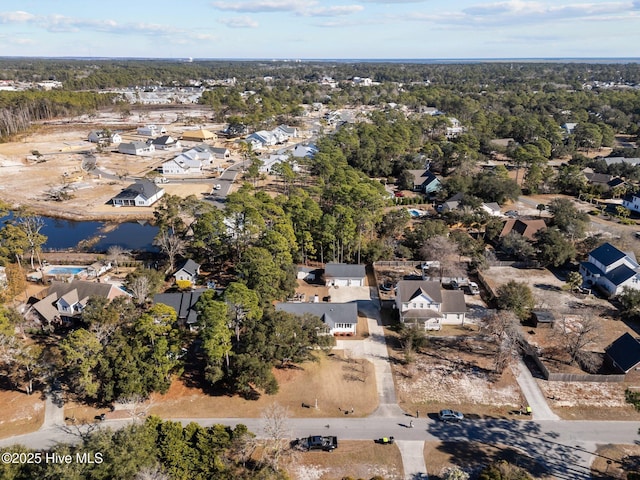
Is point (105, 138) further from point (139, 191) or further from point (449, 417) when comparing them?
point (449, 417)

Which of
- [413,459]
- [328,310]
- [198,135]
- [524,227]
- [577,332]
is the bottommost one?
[413,459]

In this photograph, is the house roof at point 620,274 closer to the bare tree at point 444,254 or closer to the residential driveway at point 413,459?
the bare tree at point 444,254

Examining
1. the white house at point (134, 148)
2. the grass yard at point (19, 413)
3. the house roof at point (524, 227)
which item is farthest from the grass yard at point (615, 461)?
the white house at point (134, 148)

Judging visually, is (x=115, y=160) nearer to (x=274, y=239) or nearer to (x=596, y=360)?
(x=274, y=239)

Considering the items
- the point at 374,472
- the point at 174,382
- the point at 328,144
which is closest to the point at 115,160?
the point at 328,144

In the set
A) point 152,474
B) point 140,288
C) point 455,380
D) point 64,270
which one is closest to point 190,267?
point 140,288

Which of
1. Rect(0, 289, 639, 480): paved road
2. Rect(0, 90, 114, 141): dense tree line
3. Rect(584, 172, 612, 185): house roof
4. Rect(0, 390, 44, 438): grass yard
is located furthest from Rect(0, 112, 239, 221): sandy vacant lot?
Rect(584, 172, 612, 185): house roof

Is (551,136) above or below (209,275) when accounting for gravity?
above
